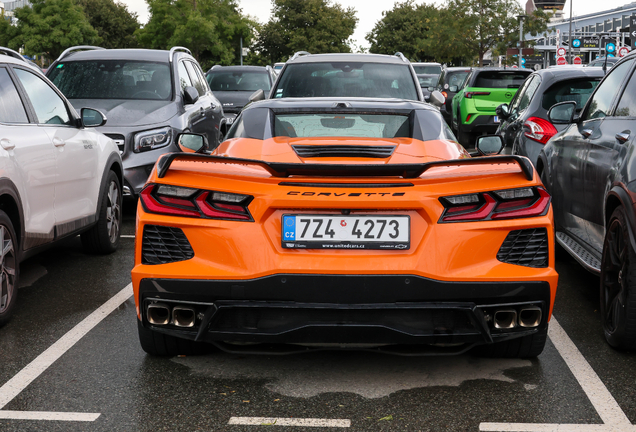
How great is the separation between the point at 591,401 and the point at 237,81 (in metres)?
17.2

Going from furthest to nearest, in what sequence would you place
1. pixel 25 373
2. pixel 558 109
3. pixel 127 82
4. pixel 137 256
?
pixel 127 82 → pixel 558 109 → pixel 25 373 → pixel 137 256

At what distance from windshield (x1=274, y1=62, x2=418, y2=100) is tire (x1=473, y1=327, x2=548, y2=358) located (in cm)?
475

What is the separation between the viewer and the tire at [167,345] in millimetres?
4348

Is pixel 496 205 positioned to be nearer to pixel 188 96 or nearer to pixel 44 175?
pixel 44 175

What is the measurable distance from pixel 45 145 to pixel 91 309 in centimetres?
126

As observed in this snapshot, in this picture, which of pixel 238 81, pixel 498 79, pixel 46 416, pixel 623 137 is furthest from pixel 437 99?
pixel 238 81

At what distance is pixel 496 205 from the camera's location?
150 inches

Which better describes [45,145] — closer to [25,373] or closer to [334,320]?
[25,373]

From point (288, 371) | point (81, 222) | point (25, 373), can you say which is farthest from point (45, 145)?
point (288, 371)

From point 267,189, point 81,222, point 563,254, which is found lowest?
point 563,254

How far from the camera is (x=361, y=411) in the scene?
369 centimetres

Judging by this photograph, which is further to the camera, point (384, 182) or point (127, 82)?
point (127, 82)

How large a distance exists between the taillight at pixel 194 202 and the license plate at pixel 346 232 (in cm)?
22

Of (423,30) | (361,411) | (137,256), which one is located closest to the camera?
(361,411)
